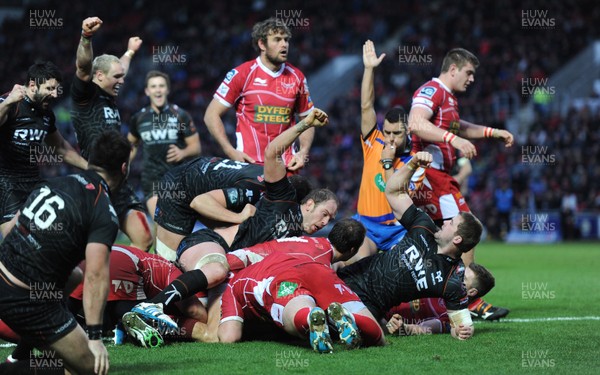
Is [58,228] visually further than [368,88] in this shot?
No

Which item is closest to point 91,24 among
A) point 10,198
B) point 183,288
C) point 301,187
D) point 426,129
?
point 10,198

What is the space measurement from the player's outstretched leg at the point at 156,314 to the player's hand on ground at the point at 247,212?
1.87 meters

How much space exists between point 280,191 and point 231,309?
1.18m

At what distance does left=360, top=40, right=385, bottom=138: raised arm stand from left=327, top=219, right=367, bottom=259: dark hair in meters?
2.26

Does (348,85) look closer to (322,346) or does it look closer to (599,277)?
(599,277)

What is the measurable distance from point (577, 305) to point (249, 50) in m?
27.3

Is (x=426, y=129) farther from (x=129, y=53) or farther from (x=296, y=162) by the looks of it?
(x=129, y=53)

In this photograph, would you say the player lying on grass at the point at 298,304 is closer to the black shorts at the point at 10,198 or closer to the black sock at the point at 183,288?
the black sock at the point at 183,288

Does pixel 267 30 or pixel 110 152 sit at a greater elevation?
pixel 267 30

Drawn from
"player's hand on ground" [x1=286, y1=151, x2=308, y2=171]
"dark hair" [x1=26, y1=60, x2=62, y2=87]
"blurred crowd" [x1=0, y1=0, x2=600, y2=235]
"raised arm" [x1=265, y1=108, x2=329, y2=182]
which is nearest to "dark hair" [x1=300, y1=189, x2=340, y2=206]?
"raised arm" [x1=265, y1=108, x2=329, y2=182]

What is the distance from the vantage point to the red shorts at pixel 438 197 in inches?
385

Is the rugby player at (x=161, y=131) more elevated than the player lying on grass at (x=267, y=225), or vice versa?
the rugby player at (x=161, y=131)

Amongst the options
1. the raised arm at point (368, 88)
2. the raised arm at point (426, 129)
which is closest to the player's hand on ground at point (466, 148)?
the raised arm at point (426, 129)

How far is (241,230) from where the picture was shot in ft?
27.5
